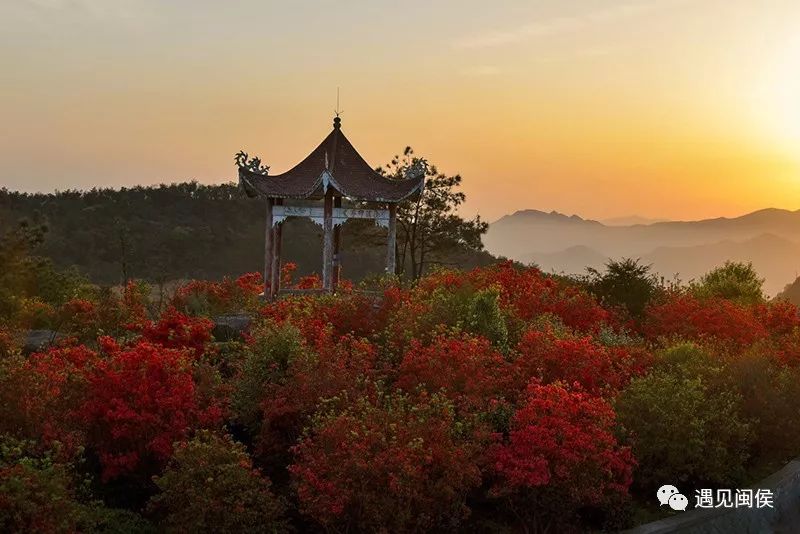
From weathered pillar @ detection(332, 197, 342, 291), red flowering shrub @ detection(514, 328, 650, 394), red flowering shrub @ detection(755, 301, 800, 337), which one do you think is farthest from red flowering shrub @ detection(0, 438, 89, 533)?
red flowering shrub @ detection(755, 301, 800, 337)

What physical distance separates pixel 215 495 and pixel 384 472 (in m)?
2.13

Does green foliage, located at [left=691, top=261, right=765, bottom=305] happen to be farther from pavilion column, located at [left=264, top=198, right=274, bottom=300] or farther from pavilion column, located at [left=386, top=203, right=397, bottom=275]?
pavilion column, located at [left=264, top=198, right=274, bottom=300]

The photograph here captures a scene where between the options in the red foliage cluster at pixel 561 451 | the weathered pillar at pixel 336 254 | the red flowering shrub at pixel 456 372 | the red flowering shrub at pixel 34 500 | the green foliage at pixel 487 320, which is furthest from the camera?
the weathered pillar at pixel 336 254

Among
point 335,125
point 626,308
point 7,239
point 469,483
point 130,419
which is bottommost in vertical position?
point 469,483

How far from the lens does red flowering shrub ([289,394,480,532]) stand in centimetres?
959

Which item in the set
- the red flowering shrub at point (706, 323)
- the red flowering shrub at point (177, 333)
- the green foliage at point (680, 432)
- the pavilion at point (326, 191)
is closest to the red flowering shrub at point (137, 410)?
the red flowering shrub at point (177, 333)

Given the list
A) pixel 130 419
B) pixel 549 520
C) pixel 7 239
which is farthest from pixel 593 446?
pixel 7 239

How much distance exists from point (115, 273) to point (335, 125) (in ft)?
133

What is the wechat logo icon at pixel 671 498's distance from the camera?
12.5 meters

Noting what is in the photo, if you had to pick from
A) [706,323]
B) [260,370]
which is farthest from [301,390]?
Answer: [706,323]

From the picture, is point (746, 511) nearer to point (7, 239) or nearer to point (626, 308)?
point (626, 308)

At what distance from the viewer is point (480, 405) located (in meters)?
11.8

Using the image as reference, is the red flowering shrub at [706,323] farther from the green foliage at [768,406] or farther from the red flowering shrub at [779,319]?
the green foliage at [768,406]

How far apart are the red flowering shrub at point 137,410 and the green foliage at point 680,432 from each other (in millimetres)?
6876
